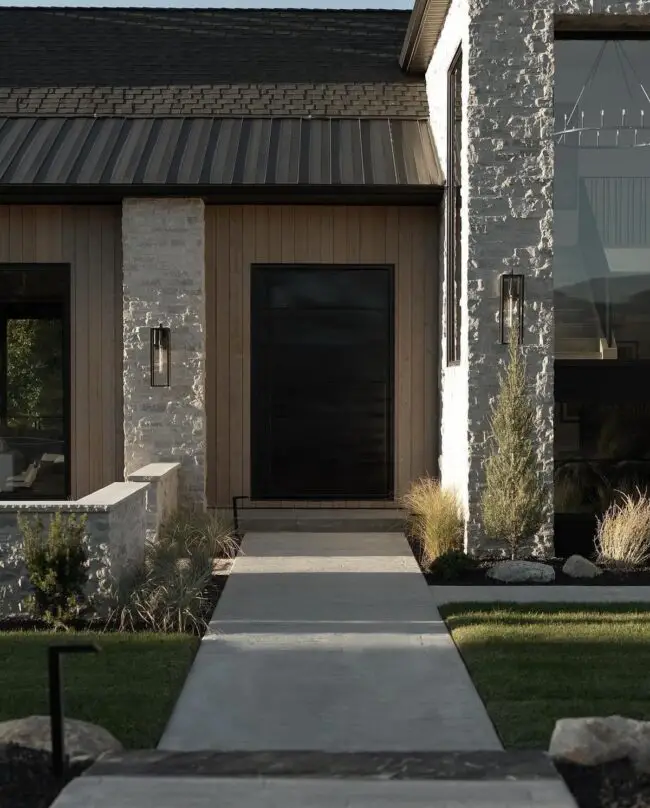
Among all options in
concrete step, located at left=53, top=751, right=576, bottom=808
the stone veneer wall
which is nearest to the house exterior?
the stone veneer wall

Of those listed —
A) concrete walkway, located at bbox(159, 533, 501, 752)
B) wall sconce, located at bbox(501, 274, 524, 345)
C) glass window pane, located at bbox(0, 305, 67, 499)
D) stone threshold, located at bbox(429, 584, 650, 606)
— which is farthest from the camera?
glass window pane, located at bbox(0, 305, 67, 499)

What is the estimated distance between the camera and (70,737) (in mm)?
4812

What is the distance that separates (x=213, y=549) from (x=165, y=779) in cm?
575

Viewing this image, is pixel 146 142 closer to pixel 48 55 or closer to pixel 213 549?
pixel 48 55

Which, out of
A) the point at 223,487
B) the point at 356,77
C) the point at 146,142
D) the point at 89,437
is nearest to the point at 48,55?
the point at 146,142

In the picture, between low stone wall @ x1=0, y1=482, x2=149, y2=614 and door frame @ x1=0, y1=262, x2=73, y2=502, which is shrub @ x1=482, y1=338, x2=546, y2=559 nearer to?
low stone wall @ x1=0, y1=482, x2=149, y2=614

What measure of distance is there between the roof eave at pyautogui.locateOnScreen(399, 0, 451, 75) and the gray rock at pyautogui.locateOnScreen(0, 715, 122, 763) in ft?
29.9

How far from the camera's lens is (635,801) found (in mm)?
4547

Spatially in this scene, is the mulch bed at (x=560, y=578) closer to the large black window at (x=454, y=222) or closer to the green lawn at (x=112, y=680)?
the large black window at (x=454, y=222)

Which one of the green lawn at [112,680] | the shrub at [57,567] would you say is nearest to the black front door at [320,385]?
the shrub at [57,567]

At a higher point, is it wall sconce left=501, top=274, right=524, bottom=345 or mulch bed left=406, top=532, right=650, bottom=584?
wall sconce left=501, top=274, right=524, bottom=345

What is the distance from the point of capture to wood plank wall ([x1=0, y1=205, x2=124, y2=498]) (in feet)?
40.8

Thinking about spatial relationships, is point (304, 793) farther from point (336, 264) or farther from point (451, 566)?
point (336, 264)

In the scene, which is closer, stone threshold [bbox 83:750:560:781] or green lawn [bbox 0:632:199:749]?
stone threshold [bbox 83:750:560:781]
